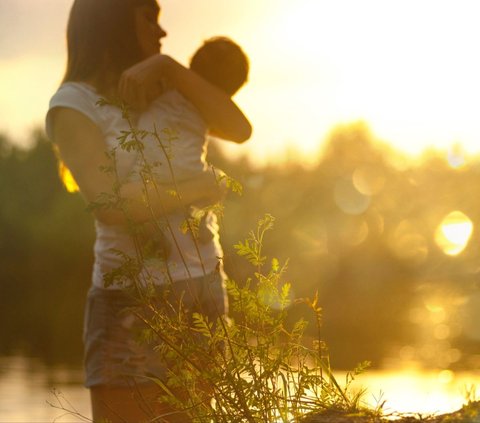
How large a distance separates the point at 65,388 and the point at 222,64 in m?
11.6

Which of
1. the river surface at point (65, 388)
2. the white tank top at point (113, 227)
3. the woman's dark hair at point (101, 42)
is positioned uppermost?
the river surface at point (65, 388)

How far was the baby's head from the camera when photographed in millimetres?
3926

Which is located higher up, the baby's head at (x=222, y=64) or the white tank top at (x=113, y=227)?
the baby's head at (x=222, y=64)

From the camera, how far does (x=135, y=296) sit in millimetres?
2904

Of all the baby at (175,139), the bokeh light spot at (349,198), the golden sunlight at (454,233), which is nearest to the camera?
the baby at (175,139)

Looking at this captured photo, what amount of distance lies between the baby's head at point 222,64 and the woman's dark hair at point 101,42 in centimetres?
48

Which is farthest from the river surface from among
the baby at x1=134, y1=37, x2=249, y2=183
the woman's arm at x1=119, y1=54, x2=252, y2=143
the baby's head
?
the baby at x1=134, y1=37, x2=249, y2=183

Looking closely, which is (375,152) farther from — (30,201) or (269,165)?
(30,201)

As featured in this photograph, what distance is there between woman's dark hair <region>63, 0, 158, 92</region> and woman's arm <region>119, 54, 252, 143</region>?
16cm

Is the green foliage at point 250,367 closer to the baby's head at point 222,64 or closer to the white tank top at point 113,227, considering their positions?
the white tank top at point 113,227

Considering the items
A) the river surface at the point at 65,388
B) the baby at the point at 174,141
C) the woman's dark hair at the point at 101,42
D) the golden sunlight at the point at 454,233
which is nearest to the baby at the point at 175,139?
the baby at the point at 174,141

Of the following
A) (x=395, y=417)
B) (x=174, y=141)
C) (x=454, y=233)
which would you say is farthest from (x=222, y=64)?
(x=454, y=233)

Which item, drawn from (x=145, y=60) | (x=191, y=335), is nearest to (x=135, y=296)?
(x=191, y=335)

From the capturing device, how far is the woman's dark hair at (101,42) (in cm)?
347
